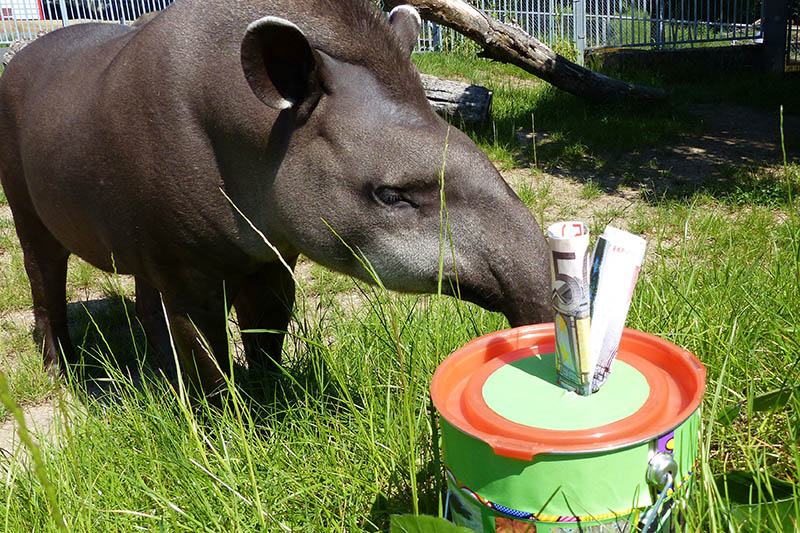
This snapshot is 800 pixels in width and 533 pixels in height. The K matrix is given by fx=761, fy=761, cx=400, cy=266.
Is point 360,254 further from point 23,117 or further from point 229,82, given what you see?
point 23,117

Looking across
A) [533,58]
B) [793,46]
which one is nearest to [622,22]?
[793,46]

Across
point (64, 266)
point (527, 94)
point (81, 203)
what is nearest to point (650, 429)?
point (81, 203)

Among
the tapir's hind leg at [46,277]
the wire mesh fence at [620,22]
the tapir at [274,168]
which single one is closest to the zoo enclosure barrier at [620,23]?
the wire mesh fence at [620,22]

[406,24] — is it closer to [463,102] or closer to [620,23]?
[463,102]

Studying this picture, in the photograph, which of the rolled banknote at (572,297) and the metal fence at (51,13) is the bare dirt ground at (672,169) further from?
the metal fence at (51,13)

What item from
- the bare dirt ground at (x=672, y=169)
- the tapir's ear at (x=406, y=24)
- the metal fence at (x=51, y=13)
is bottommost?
the bare dirt ground at (x=672, y=169)

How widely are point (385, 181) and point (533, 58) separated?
19.6 ft

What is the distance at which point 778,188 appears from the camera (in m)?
5.65

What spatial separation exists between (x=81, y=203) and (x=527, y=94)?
6.59 meters

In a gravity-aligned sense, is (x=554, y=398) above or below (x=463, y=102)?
below

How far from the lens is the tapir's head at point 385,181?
2.47 m

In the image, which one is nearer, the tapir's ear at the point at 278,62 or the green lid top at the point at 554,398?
the green lid top at the point at 554,398

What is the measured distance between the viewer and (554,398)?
1575 millimetres

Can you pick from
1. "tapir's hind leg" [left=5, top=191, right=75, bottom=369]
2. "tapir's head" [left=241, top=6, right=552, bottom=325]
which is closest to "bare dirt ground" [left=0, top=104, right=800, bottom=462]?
"tapir's hind leg" [left=5, top=191, right=75, bottom=369]
